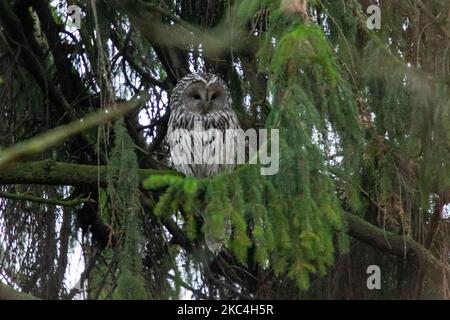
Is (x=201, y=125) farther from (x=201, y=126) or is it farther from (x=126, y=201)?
(x=126, y=201)

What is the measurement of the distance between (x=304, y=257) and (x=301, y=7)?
0.78 meters

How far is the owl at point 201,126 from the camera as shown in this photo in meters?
5.06

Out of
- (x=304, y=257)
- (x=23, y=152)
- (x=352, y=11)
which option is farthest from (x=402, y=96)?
(x=23, y=152)

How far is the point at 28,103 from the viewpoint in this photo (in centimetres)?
498

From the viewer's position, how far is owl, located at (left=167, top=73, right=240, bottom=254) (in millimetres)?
5059

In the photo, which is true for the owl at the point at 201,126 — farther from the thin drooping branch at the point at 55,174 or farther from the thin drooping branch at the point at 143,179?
the thin drooping branch at the point at 55,174

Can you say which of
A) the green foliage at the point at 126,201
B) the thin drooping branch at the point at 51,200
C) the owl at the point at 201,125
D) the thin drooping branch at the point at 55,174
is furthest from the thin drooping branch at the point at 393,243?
the thin drooping branch at the point at 51,200

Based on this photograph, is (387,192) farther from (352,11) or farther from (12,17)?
(12,17)

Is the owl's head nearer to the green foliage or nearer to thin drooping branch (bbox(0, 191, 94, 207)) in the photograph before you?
the green foliage

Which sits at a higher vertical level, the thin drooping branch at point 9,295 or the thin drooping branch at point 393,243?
the thin drooping branch at point 393,243

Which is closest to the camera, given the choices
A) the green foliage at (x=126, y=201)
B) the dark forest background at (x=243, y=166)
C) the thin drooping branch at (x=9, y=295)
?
the dark forest background at (x=243, y=166)

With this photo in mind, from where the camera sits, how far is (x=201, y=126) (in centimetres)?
520

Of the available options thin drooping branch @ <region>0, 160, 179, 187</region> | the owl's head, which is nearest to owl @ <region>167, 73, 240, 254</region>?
the owl's head
